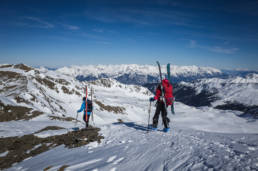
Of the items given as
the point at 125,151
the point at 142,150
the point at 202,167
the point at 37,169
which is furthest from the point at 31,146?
the point at 202,167

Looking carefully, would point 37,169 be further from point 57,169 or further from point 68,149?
point 68,149

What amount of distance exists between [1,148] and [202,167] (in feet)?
55.2

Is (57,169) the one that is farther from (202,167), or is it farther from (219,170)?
(219,170)

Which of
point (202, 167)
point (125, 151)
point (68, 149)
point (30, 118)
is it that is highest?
point (202, 167)

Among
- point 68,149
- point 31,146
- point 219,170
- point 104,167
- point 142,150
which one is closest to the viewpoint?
point 219,170

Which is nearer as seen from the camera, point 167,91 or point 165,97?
point 167,91

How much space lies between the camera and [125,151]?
28.5 ft

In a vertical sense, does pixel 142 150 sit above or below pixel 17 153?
above

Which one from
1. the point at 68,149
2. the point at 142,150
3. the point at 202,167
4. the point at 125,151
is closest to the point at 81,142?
the point at 68,149

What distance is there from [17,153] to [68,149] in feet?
16.8

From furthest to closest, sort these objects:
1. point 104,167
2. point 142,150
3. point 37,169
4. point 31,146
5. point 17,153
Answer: point 31,146 < point 17,153 < point 142,150 < point 37,169 < point 104,167

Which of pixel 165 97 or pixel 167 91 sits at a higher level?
pixel 167 91

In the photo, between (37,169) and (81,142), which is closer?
(37,169)

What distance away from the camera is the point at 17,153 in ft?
39.2
